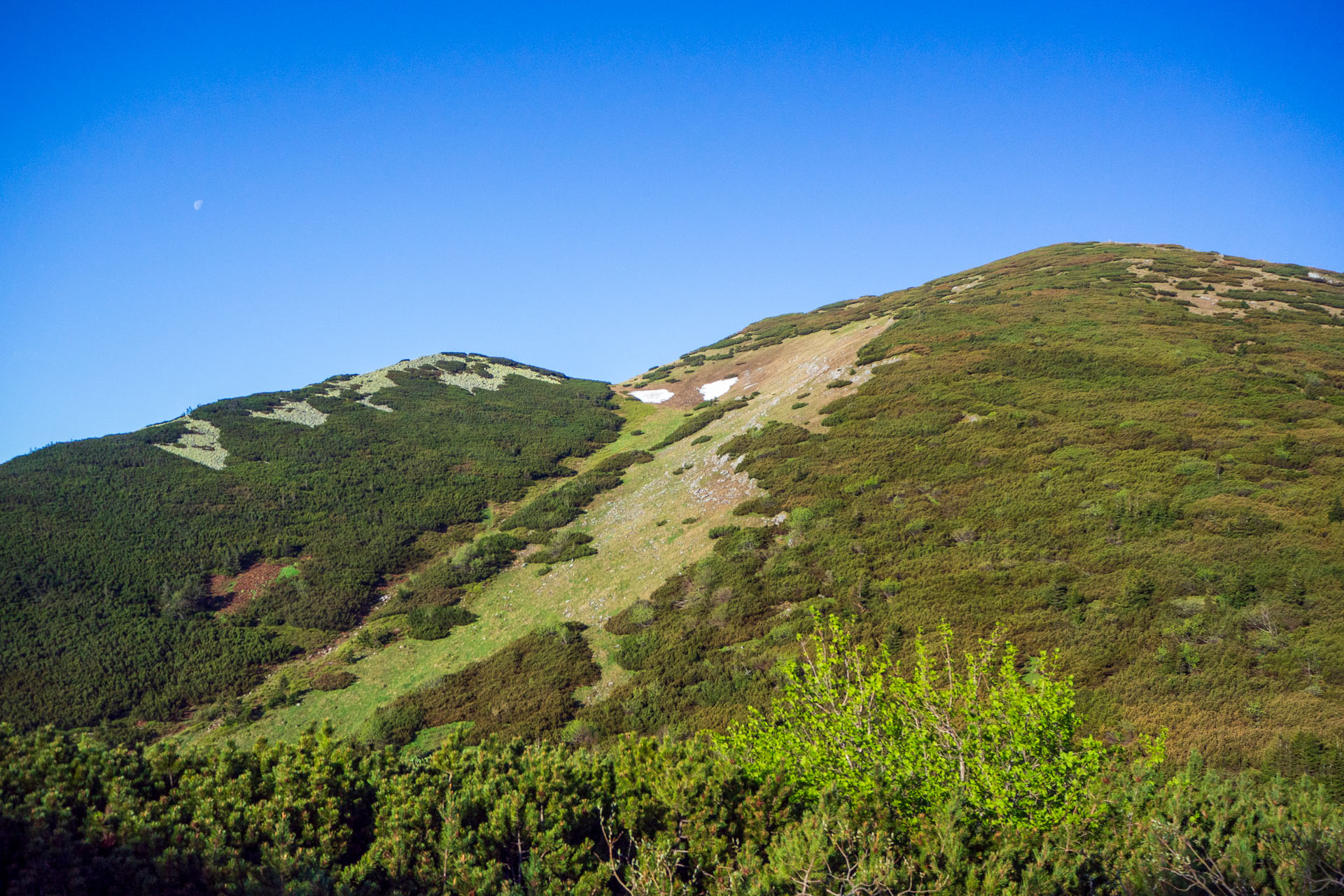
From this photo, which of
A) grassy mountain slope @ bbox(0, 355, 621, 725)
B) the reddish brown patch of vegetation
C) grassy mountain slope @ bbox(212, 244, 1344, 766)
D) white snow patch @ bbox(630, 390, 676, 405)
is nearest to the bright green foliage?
grassy mountain slope @ bbox(212, 244, 1344, 766)

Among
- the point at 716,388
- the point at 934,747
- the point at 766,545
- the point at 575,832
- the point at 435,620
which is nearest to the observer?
the point at 575,832

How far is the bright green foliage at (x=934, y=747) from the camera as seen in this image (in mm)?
8141

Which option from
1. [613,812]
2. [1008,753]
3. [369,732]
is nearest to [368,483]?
[369,732]

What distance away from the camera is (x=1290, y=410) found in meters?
22.5

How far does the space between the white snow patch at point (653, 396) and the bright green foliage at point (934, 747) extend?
45566mm

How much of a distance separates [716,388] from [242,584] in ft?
115

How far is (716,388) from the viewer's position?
51812mm

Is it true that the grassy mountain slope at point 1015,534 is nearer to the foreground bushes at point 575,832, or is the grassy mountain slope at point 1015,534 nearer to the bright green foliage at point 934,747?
the bright green foliage at point 934,747

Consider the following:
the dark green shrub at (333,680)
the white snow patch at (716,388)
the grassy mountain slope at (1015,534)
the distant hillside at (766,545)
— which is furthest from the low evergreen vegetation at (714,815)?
the white snow patch at (716,388)

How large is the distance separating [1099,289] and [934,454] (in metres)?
27.8

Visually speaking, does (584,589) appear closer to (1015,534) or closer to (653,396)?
(1015,534)

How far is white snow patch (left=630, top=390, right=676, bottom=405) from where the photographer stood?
2178 inches

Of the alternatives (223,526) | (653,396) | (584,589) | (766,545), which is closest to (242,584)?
(223,526)

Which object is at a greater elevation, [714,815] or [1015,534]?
[1015,534]
